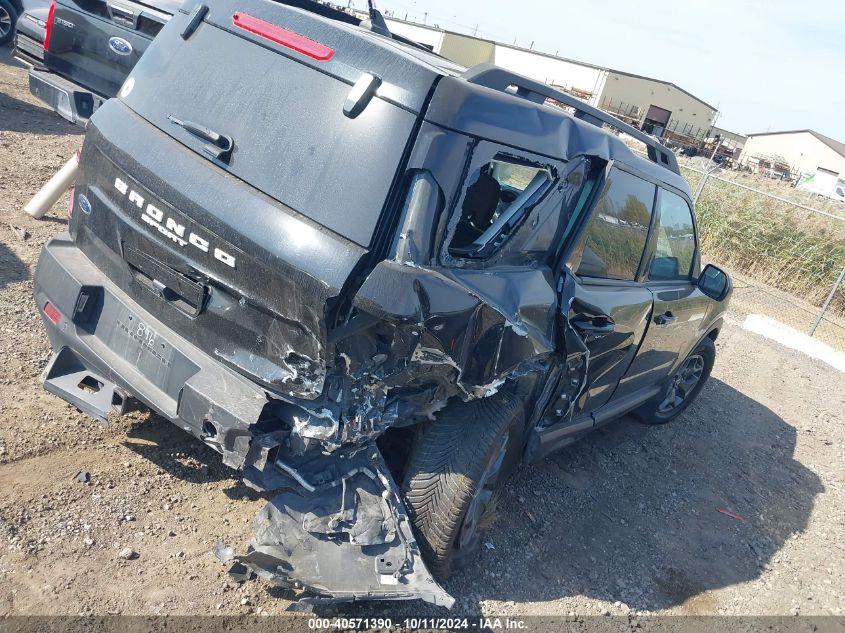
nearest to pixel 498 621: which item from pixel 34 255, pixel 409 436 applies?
pixel 409 436

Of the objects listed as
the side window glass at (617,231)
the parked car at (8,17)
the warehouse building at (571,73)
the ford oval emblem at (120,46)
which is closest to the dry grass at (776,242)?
the side window glass at (617,231)

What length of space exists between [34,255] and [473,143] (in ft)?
13.5

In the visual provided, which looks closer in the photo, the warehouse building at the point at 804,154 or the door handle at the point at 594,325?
the door handle at the point at 594,325

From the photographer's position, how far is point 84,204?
297 cm

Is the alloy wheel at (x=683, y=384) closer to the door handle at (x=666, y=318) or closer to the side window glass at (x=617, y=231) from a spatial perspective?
the door handle at (x=666, y=318)

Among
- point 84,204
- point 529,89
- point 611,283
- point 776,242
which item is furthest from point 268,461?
point 776,242

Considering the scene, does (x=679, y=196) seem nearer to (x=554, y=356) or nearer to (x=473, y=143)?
(x=554, y=356)

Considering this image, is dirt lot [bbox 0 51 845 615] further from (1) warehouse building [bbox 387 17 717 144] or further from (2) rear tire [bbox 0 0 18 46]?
(1) warehouse building [bbox 387 17 717 144]

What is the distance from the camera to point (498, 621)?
10.0 ft

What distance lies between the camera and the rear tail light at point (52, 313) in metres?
2.93

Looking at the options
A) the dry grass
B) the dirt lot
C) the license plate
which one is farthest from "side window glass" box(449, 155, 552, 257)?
the dry grass

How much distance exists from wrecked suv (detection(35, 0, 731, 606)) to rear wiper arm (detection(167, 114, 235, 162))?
0.04 ft

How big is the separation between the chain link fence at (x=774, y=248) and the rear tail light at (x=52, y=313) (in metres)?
10.8

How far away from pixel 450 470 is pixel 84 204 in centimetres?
207
